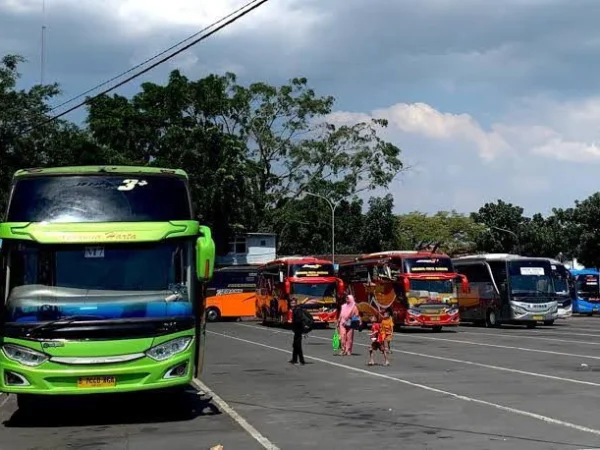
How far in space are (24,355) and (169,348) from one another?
1.88m

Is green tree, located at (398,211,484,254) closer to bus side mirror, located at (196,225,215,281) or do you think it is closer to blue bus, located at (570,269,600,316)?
A: blue bus, located at (570,269,600,316)

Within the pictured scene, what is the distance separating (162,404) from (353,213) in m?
78.3

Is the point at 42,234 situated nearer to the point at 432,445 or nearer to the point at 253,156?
the point at 432,445

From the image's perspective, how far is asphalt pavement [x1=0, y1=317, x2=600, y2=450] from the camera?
9.49 meters

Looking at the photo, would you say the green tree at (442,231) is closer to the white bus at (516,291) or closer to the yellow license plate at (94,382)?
the white bus at (516,291)

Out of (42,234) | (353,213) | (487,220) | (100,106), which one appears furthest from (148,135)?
(42,234)

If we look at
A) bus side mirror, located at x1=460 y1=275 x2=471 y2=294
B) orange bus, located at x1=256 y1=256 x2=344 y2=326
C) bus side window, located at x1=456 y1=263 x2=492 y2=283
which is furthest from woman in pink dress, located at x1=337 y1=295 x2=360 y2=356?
bus side window, located at x1=456 y1=263 x2=492 y2=283

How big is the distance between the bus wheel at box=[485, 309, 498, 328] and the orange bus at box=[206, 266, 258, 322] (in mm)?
18296

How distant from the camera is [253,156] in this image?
68250mm

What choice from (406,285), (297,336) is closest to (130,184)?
(297,336)

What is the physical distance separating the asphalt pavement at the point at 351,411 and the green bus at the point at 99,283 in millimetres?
812

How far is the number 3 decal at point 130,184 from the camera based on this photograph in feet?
38.2

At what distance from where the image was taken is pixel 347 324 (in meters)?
22.5

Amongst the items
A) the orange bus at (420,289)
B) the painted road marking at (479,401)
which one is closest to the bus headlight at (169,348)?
the painted road marking at (479,401)
